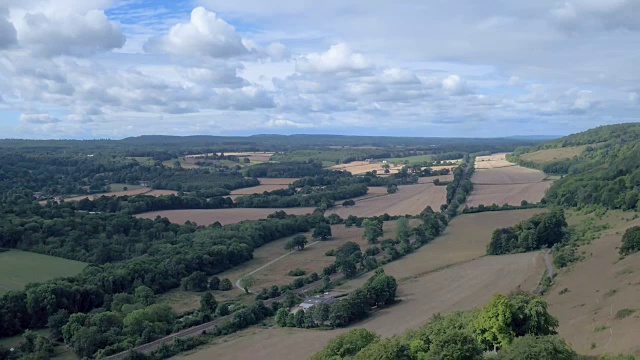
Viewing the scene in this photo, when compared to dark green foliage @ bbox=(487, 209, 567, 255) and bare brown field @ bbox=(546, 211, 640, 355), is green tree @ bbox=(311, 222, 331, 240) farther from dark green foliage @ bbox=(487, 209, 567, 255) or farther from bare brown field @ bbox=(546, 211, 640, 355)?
bare brown field @ bbox=(546, 211, 640, 355)

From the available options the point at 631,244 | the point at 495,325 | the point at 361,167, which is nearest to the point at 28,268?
the point at 495,325

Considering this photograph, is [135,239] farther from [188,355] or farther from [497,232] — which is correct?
[497,232]

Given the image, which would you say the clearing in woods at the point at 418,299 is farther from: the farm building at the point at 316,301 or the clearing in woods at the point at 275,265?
the clearing in woods at the point at 275,265

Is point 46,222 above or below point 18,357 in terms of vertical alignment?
above

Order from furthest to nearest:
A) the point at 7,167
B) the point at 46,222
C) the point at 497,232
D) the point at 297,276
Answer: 1. the point at 7,167
2. the point at 46,222
3. the point at 497,232
4. the point at 297,276

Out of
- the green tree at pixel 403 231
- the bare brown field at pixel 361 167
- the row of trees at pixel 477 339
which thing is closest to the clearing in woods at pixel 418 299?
the green tree at pixel 403 231

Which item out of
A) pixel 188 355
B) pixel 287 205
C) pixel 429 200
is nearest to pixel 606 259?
pixel 188 355
